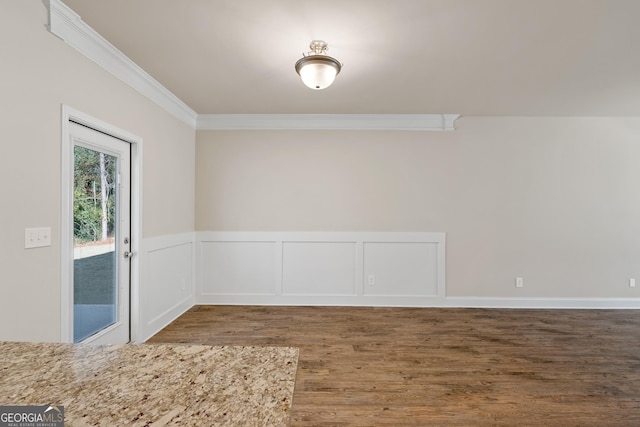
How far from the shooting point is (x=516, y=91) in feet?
10.6

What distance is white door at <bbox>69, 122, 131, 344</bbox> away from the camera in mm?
2291

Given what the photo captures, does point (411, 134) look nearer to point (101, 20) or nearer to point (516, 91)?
point (516, 91)

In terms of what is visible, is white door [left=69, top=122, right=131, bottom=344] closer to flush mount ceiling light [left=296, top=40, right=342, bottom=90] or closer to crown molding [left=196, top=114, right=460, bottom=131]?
crown molding [left=196, top=114, right=460, bottom=131]

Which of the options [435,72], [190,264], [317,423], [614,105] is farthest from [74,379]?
[614,105]

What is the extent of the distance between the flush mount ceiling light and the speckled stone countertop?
6.81 feet

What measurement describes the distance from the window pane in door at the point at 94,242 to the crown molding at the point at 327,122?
1687 mm

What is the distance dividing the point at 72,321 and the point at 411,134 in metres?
4.08

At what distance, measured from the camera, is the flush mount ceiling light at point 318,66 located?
7.54 feet

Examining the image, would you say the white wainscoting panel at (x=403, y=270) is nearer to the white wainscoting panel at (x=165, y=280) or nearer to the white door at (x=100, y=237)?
the white wainscoting panel at (x=165, y=280)

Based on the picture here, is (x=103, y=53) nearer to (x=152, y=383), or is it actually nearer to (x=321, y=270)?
(x=152, y=383)
